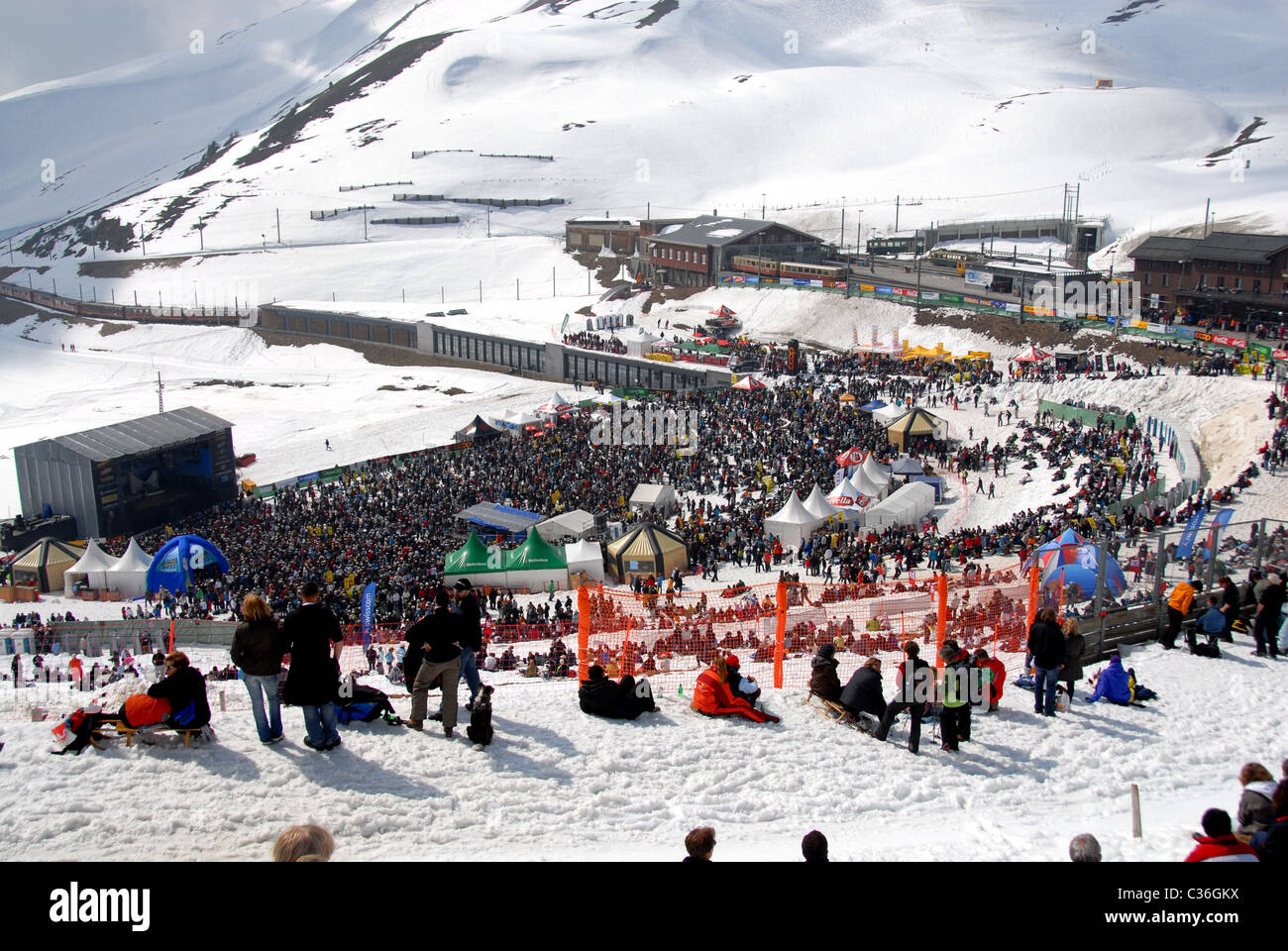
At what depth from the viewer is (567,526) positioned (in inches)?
952

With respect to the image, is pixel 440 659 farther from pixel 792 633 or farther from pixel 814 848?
pixel 792 633

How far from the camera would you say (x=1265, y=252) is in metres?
43.3

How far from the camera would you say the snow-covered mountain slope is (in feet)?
307

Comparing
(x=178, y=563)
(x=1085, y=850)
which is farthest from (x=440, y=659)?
(x=178, y=563)

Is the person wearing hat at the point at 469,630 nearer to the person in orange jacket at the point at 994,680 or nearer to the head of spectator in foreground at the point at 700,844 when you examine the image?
the head of spectator in foreground at the point at 700,844

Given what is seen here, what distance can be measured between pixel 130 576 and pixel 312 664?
18398 millimetres

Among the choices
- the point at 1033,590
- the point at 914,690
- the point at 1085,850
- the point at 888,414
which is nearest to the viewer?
the point at 1085,850

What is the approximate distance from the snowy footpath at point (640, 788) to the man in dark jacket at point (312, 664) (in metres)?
0.29

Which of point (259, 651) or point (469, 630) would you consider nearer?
point (259, 651)

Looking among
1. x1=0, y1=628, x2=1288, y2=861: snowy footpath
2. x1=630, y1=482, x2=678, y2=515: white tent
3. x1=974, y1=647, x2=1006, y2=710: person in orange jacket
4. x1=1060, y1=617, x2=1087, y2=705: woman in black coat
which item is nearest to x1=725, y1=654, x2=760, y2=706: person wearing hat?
x1=0, y1=628, x2=1288, y2=861: snowy footpath

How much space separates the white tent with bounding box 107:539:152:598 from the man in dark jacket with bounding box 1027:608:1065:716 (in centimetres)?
1983

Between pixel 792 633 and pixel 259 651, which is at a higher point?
pixel 259 651

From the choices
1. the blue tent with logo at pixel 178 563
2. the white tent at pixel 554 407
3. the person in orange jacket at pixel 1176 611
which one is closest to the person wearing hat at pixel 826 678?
the person in orange jacket at pixel 1176 611

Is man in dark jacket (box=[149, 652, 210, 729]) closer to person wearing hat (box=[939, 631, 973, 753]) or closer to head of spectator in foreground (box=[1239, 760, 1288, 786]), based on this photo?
person wearing hat (box=[939, 631, 973, 753])
